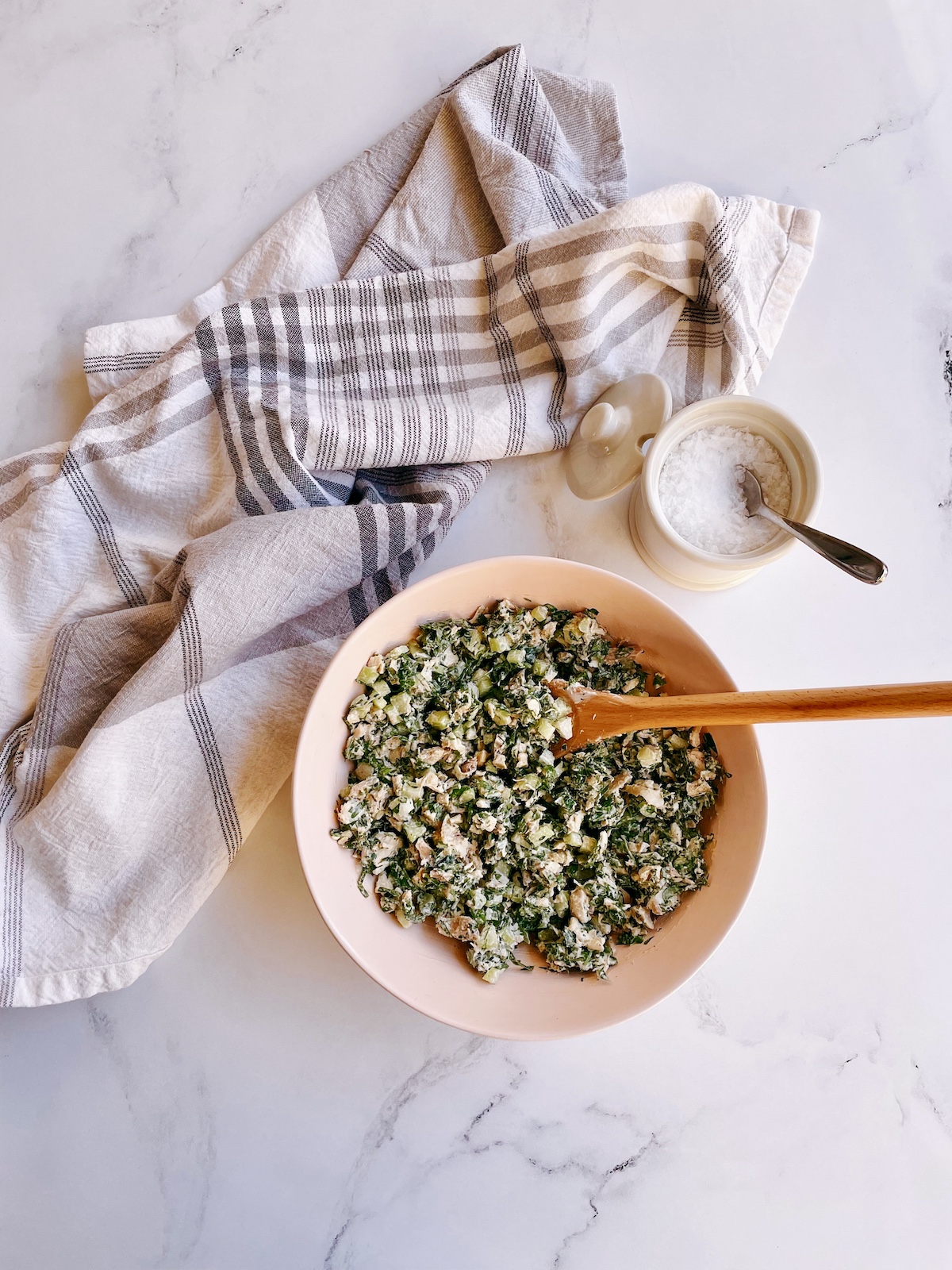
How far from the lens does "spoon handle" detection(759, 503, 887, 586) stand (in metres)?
1.05

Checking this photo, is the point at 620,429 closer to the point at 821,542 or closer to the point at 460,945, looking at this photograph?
the point at 821,542

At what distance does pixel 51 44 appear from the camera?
139 cm

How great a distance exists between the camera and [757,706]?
0.95m

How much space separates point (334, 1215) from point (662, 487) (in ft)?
3.54

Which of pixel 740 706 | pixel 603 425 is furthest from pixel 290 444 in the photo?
pixel 740 706

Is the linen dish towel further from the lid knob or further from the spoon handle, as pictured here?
the spoon handle

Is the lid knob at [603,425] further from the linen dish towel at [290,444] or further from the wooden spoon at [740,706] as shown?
the wooden spoon at [740,706]

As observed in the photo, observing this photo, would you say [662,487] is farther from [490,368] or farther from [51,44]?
[51,44]

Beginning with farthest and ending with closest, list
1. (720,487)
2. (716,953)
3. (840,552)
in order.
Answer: (716,953)
(720,487)
(840,552)

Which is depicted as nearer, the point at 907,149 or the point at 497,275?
the point at 497,275

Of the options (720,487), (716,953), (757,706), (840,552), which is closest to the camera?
(757,706)

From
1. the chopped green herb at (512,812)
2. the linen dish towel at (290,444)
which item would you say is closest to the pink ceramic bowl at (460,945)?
the chopped green herb at (512,812)

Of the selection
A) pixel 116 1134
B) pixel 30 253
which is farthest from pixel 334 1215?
pixel 30 253

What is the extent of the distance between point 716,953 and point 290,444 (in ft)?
3.01
